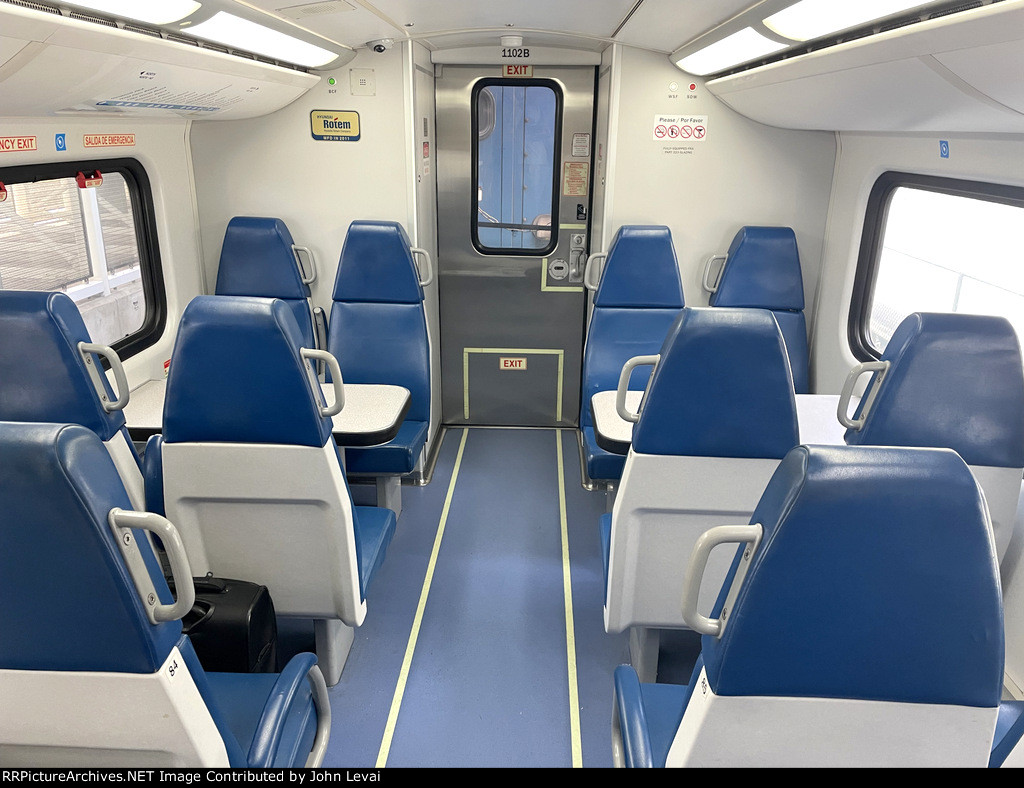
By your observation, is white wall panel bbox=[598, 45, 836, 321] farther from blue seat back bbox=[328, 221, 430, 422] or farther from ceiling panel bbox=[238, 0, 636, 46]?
blue seat back bbox=[328, 221, 430, 422]

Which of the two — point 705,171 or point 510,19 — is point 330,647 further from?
point 705,171

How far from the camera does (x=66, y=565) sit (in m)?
1.25

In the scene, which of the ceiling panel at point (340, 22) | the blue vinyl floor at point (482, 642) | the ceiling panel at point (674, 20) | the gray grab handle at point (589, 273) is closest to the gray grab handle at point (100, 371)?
the ceiling panel at point (340, 22)

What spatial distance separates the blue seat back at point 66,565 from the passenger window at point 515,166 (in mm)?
4313

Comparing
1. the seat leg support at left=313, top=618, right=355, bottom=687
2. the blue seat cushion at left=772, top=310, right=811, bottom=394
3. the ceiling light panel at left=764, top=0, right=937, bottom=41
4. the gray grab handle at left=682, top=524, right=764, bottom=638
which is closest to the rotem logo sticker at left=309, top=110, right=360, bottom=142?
the ceiling light panel at left=764, top=0, right=937, bottom=41

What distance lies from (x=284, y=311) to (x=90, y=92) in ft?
4.12

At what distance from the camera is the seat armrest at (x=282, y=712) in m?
1.80

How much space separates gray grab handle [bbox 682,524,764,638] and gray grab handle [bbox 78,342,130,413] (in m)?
1.97

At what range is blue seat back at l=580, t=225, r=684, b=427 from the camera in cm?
428

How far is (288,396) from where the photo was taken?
89.7 inches

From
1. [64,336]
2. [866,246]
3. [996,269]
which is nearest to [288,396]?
[64,336]

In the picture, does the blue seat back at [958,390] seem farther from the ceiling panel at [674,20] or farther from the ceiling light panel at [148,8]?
the ceiling light panel at [148,8]

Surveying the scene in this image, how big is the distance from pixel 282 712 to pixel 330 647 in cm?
111

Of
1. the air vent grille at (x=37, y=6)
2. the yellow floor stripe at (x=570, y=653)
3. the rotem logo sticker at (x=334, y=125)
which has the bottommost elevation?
the yellow floor stripe at (x=570, y=653)
